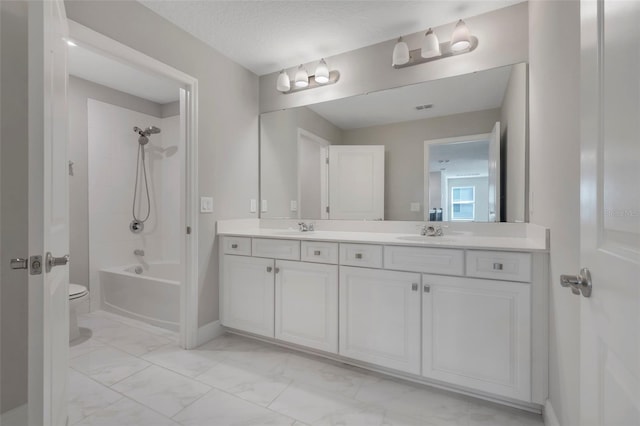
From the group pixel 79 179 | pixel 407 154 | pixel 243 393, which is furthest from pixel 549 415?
pixel 79 179

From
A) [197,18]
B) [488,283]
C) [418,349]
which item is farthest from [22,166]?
[488,283]

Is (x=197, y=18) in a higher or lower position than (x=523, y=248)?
higher

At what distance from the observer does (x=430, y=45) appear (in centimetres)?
196

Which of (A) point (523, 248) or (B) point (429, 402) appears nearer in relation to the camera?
(A) point (523, 248)

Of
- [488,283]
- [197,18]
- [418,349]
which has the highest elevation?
[197,18]

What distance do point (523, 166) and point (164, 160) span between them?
3753mm

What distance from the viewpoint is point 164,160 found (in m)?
3.68

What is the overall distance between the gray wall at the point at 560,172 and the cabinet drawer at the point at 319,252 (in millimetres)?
1127

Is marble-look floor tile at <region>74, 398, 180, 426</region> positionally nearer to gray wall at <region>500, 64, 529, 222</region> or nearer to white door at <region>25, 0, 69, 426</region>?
white door at <region>25, 0, 69, 426</region>

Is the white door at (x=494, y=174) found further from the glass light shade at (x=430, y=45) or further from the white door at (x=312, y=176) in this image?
the white door at (x=312, y=176)

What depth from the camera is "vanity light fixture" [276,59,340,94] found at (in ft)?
7.83

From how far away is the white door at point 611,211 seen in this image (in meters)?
0.49

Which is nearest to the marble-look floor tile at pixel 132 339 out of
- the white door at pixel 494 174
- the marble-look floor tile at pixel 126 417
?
the marble-look floor tile at pixel 126 417

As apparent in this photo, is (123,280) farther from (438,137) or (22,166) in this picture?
(438,137)
